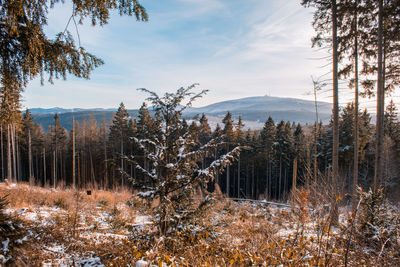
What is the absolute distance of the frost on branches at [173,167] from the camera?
14.9 feet

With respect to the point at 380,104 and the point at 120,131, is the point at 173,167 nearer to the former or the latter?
the point at 380,104

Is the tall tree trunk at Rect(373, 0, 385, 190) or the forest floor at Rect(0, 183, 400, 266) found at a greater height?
the tall tree trunk at Rect(373, 0, 385, 190)

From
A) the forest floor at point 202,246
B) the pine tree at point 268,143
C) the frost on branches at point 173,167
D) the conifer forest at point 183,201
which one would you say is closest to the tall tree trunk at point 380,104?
the conifer forest at point 183,201

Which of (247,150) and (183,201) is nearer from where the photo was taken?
(183,201)

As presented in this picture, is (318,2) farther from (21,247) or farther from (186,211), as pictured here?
(21,247)

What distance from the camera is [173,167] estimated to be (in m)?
4.67

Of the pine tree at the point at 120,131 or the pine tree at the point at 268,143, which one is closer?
the pine tree at the point at 120,131

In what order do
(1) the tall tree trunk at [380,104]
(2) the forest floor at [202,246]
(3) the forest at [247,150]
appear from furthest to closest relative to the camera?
(3) the forest at [247,150] → (1) the tall tree trunk at [380,104] → (2) the forest floor at [202,246]

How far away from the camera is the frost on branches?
4539 mm

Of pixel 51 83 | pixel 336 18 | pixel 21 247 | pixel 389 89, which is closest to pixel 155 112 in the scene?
pixel 51 83

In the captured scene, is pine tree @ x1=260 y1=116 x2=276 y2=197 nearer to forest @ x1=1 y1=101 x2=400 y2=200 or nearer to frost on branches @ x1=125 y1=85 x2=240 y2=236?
forest @ x1=1 y1=101 x2=400 y2=200

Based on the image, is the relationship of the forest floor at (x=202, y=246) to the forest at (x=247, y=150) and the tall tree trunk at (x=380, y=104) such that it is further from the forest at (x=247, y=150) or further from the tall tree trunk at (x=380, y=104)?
the forest at (x=247, y=150)

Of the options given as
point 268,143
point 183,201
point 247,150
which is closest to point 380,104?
point 183,201

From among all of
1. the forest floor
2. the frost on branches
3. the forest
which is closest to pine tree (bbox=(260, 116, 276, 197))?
the forest
